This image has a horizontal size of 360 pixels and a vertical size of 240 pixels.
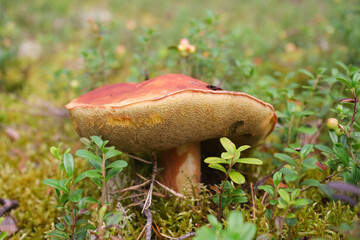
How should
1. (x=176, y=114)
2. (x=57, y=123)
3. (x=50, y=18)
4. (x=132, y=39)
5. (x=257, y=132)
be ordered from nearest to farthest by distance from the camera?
(x=176, y=114)
(x=257, y=132)
(x=57, y=123)
(x=132, y=39)
(x=50, y=18)

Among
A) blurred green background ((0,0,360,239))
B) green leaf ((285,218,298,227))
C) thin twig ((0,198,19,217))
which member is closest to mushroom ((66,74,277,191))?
green leaf ((285,218,298,227))

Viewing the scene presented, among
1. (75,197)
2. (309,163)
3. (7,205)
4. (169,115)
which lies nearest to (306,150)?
(309,163)

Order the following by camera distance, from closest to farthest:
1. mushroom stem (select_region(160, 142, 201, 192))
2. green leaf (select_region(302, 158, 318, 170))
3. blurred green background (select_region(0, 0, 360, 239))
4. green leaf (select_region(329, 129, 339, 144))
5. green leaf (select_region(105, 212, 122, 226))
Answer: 1. green leaf (select_region(105, 212, 122, 226))
2. green leaf (select_region(302, 158, 318, 170))
3. green leaf (select_region(329, 129, 339, 144))
4. mushroom stem (select_region(160, 142, 201, 192))
5. blurred green background (select_region(0, 0, 360, 239))

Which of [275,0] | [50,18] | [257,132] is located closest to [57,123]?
[257,132]

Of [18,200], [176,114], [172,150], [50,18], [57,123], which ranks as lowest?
[18,200]

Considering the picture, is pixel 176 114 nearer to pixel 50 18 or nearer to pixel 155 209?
pixel 155 209

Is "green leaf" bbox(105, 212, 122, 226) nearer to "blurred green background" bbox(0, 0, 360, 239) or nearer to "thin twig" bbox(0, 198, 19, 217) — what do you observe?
"blurred green background" bbox(0, 0, 360, 239)

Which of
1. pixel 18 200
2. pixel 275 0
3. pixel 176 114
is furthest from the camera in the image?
pixel 275 0

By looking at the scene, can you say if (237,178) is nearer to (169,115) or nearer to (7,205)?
(169,115)
